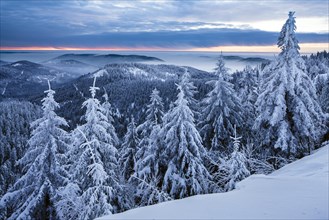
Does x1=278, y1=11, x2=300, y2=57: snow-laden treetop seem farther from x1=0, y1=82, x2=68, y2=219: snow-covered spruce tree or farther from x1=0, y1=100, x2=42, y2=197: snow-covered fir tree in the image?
x1=0, y1=100, x2=42, y2=197: snow-covered fir tree

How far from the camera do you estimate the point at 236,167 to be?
1279cm

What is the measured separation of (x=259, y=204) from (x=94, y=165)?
10.2 m

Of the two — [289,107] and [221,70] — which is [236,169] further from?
[221,70]

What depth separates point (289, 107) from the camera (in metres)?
15.4

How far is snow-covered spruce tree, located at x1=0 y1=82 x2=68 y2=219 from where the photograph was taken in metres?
17.0

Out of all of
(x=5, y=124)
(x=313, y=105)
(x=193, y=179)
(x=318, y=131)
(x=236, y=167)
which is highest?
(x=313, y=105)

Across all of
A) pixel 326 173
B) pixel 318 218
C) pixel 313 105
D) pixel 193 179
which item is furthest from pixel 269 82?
pixel 318 218

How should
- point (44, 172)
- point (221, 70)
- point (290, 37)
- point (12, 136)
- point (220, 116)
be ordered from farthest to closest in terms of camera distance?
point (12, 136), point (221, 70), point (220, 116), point (44, 172), point (290, 37)

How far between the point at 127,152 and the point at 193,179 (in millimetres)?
13434

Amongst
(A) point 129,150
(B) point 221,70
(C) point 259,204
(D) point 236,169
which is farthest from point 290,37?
(A) point 129,150

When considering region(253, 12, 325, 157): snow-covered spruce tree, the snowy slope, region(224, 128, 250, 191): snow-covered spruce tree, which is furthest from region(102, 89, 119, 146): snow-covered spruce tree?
the snowy slope

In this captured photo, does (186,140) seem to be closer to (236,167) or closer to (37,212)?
(236,167)

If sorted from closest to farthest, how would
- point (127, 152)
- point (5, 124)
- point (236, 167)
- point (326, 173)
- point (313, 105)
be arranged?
point (326, 173)
point (236, 167)
point (313, 105)
point (127, 152)
point (5, 124)

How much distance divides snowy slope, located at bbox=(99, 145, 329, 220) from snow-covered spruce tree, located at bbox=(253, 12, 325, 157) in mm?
7817
